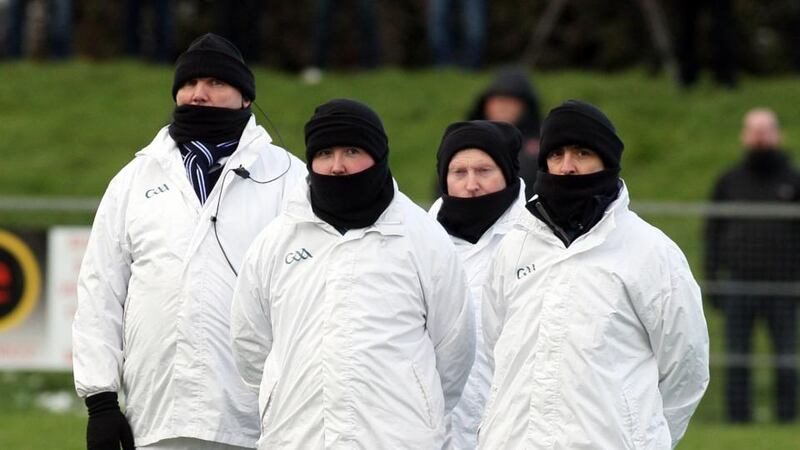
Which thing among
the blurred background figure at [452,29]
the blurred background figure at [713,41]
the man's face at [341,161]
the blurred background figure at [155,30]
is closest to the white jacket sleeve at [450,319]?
the man's face at [341,161]

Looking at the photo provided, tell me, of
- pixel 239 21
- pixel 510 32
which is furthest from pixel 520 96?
pixel 510 32

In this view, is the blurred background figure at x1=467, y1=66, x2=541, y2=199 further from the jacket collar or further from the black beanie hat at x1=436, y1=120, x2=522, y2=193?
the jacket collar

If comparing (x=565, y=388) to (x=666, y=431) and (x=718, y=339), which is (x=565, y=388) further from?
(x=718, y=339)

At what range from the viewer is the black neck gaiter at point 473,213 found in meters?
7.22

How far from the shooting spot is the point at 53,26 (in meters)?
20.7

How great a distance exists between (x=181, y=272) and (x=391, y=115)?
11997 mm

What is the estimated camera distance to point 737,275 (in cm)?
1333

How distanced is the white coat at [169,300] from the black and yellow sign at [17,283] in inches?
261

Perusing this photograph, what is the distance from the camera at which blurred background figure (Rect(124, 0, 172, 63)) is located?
1932 cm

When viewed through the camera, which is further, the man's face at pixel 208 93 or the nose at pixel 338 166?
the man's face at pixel 208 93

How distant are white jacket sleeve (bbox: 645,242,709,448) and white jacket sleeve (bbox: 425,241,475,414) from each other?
0.68 m

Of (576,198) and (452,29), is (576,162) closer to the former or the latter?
(576,198)

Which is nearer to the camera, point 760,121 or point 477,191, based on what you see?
point 477,191

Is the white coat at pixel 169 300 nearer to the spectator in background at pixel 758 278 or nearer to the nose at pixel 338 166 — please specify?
the nose at pixel 338 166
